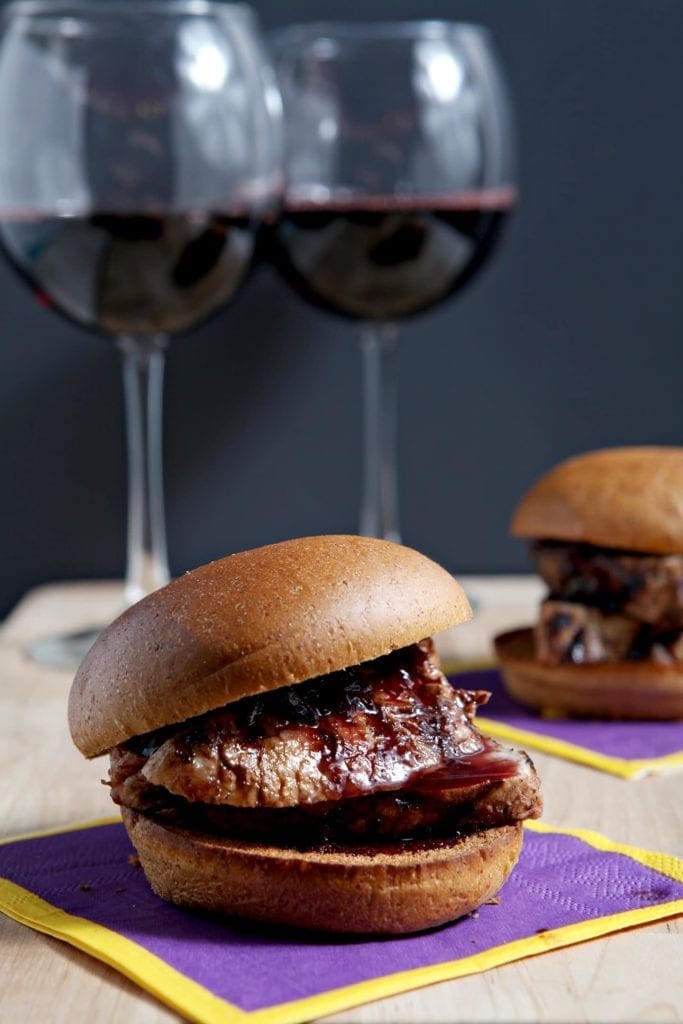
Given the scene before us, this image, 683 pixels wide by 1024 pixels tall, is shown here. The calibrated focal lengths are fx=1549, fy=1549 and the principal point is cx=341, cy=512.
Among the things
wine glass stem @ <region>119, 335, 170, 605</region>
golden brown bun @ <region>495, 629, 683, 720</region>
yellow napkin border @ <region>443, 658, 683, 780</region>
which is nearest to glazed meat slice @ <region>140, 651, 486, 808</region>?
yellow napkin border @ <region>443, 658, 683, 780</region>

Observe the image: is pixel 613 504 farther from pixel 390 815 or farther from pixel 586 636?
pixel 390 815

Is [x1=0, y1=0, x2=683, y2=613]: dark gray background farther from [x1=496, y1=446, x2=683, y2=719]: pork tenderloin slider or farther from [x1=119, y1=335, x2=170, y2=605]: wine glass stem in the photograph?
[x1=496, y1=446, x2=683, y2=719]: pork tenderloin slider

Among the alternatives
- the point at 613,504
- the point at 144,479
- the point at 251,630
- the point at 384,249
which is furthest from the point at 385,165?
the point at 251,630

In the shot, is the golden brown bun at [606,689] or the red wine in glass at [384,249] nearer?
the golden brown bun at [606,689]

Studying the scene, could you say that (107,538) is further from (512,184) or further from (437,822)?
(437,822)

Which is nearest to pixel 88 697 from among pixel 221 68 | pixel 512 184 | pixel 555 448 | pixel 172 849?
pixel 172 849

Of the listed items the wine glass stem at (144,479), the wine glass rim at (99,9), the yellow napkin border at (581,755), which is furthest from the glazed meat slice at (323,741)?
the wine glass rim at (99,9)

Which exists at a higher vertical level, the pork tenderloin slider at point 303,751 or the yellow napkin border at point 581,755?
the pork tenderloin slider at point 303,751

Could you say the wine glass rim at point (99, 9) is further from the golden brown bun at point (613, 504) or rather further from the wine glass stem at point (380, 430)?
the golden brown bun at point (613, 504)
